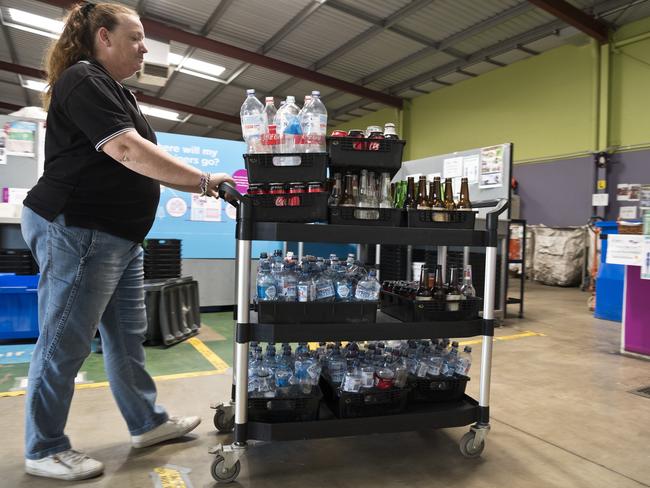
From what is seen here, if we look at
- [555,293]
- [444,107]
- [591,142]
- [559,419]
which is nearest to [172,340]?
[559,419]

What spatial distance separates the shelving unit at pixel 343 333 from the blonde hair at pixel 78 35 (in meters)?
0.71

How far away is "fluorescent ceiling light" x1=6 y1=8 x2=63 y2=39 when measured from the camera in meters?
8.30

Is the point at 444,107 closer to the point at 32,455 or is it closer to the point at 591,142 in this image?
the point at 591,142

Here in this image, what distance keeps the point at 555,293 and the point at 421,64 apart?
553 cm

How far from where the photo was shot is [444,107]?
11156mm

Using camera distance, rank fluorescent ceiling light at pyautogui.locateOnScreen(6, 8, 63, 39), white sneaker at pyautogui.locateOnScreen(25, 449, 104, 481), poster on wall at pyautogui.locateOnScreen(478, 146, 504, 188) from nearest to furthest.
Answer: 1. white sneaker at pyautogui.locateOnScreen(25, 449, 104, 481)
2. poster on wall at pyautogui.locateOnScreen(478, 146, 504, 188)
3. fluorescent ceiling light at pyautogui.locateOnScreen(6, 8, 63, 39)

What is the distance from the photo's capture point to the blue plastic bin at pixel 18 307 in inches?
140

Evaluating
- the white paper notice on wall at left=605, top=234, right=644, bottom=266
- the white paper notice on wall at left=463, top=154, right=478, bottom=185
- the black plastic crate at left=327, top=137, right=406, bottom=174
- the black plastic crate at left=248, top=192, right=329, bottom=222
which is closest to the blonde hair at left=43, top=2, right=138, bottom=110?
the black plastic crate at left=248, top=192, right=329, bottom=222

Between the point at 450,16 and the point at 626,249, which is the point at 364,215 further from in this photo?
the point at 450,16

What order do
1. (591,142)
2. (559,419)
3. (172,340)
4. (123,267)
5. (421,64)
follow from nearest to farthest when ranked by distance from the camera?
(123,267) → (559,419) → (172,340) → (591,142) → (421,64)

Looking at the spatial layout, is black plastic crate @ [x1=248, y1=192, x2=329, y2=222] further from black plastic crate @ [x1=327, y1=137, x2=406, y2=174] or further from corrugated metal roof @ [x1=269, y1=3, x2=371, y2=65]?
corrugated metal roof @ [x1=269, y1=3, x2=371, y2=65]

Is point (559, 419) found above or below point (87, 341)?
below

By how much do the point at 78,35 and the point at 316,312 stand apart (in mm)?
1332

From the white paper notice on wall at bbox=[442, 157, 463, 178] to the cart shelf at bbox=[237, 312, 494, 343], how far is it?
3379mm
